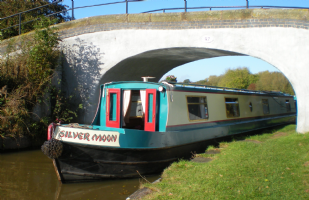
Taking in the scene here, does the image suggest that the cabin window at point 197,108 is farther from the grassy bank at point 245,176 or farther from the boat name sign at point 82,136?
the boat name sign at point 82,136

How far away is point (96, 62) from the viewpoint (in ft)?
34.7

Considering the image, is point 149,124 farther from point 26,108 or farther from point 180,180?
point 26,108

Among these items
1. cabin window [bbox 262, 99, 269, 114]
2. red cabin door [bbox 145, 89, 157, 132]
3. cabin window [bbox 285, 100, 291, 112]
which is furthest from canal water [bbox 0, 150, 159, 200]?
cabin window [bbox 285, 100, 291, 112]

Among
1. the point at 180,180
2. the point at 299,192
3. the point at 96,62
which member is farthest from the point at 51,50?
the point at 299,192

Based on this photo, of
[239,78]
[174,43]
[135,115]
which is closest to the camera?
[135,115]

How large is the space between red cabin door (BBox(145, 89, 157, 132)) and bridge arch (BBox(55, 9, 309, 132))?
362 centimetres

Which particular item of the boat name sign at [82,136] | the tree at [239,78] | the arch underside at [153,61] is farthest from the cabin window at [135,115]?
the tree at [239,78]

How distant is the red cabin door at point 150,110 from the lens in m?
6.34

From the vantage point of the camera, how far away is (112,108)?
22.3ft

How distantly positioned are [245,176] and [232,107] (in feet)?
15.9

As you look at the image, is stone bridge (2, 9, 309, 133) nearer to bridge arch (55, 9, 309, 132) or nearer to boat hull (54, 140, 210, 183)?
bridge arch (55, 9, 309, 132)

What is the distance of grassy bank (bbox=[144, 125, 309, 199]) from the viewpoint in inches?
153

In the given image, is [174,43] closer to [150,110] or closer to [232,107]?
[232,107]

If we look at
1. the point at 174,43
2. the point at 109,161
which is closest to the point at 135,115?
the point at 109,161
